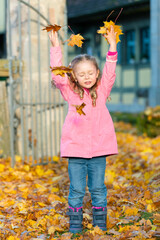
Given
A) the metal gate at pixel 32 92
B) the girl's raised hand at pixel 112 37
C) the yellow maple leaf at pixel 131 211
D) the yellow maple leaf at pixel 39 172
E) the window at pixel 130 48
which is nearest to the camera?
the girl's raised hand at pixel 112 37

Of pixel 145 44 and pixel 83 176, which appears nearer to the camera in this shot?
pixel 83 176

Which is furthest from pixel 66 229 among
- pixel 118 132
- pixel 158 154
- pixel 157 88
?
pixel 157 88

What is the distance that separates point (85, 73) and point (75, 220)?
1.18 metres

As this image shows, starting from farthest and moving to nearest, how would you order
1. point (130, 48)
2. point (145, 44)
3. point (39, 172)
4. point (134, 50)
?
point (130, 48), point (134, 50), point (145, 44), point (39, 172)

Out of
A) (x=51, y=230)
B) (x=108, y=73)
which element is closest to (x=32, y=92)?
(x=108, y=73)

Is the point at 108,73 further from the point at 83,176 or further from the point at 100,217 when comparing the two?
the point at 100,217

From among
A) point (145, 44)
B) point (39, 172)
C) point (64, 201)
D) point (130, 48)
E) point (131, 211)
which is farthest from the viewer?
point (130, 48)

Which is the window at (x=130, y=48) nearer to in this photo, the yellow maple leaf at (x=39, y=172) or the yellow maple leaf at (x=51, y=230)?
the yellow maple leaf at (x=39, y=172)

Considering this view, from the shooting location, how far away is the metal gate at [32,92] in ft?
16.8

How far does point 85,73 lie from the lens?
285 cm

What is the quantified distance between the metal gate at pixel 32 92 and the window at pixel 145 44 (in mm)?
9375

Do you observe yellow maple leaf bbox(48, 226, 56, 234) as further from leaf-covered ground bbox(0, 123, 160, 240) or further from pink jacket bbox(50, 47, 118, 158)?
pink jacket bbox(50, 47, 118, 158)

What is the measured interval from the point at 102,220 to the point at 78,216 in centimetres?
20

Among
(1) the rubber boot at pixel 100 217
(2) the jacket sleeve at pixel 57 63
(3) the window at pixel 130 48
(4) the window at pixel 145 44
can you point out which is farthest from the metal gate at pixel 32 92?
(3) the window at pixel 130 48
